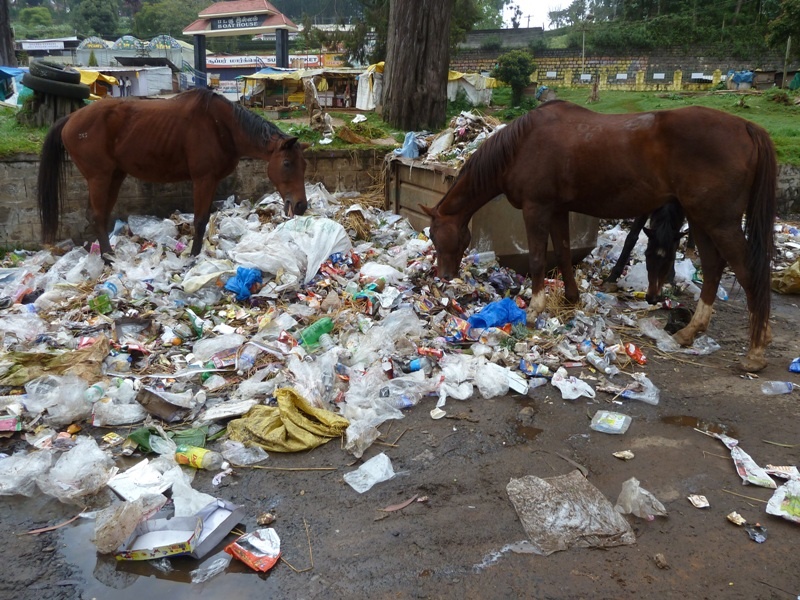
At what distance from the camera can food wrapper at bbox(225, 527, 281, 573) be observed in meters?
2.56

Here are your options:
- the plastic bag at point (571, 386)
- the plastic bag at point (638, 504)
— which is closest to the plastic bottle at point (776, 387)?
the plastic bag at point (571, 386)

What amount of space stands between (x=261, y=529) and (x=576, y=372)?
2631 mm

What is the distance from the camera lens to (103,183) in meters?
6.61

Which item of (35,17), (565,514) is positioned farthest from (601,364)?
(35,17)

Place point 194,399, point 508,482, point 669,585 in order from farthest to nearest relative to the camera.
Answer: point 194,399 < point 508,482 < point 669,585

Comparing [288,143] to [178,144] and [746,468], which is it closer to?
[178,144]

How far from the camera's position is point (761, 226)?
171 inches

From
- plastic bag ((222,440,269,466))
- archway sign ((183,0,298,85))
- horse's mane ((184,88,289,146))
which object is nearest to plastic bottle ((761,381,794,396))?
plastic bag ((222,440,269,466))

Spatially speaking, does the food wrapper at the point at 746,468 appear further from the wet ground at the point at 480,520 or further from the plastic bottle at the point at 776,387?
the plastic bottle at the point at 776,387

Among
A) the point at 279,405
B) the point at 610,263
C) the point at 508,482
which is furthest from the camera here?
the point at 610,263

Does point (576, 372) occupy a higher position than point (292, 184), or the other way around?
point (292, 184)

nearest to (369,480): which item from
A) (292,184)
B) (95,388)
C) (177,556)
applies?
(177,556)

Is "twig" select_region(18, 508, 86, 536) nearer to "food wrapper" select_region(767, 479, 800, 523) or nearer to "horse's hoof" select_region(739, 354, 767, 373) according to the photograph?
"food wrapper" select_region(767, 479, 800, 523)

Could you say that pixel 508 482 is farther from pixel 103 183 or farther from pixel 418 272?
pixel 103 183
